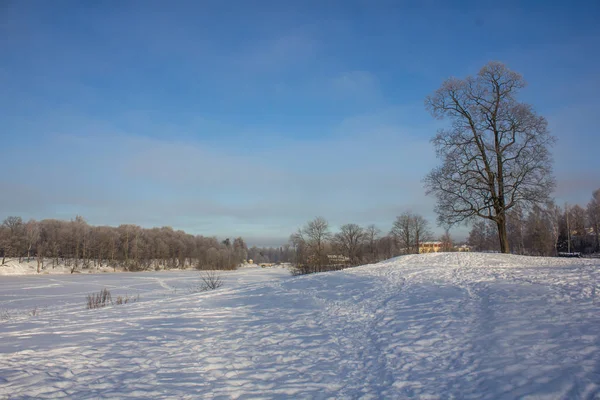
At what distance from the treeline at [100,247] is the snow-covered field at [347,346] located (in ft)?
224

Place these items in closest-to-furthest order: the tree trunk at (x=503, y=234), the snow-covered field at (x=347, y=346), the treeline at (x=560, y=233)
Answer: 1. the snow-covered field at (x=347, y=346)
2. the tree trunk at (x=503, y=234)
3. the treeline at (x=560, y=233)

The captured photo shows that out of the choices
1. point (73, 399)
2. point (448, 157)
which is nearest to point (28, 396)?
point (73, 399)

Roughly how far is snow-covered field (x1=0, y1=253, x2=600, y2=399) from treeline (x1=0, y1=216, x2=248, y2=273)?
224 feet

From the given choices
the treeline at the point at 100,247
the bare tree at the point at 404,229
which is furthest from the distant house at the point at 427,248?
the treeline at the point at 100,247

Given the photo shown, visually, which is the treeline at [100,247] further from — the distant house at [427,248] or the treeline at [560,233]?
the treeline at [560,233]

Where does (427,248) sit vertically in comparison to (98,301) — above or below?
below

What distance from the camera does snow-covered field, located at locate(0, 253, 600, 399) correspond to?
16.4 ft

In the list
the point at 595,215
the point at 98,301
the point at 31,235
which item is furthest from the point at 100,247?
the point at 595,215

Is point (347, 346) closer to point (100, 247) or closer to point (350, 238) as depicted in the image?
point (350, 238)

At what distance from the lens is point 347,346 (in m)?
7.08

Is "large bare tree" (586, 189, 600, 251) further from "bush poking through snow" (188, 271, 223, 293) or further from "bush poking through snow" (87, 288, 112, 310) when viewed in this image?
"bush poking through snow" (87, 288, 112, 310)

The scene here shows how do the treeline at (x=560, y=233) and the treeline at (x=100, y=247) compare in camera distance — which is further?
the treeline at (x=100, y=247)

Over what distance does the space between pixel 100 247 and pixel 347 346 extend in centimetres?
8663

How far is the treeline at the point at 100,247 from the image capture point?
72.1 meters
